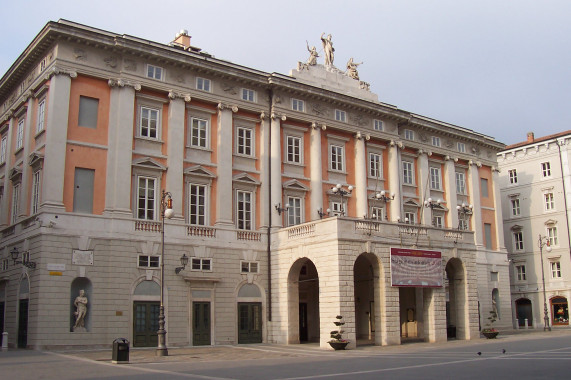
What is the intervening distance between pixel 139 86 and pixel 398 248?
1661 centimetres

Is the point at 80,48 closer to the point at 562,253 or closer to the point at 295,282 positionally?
the point at 295,282

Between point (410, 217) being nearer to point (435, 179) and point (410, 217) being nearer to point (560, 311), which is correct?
point (435, 179)

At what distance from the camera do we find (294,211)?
37.2 meters

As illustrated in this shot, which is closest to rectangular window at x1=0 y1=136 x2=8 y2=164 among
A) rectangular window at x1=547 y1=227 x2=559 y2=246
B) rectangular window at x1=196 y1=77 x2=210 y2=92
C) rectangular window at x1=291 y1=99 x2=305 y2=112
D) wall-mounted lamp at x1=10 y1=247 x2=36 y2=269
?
wall-mounted lamp at x1=10 y1=247 x2=36 y2=269

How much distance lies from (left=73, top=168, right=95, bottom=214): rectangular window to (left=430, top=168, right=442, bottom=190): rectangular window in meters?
26.3

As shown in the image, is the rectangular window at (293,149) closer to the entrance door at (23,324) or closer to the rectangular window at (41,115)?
the rectangular window at (41,115)

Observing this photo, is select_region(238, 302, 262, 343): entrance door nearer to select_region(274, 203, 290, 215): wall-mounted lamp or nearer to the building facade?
select_region(274, 203, 290, 215): wall-mounted lamp

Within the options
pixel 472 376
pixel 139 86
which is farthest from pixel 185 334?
pixel 472 376

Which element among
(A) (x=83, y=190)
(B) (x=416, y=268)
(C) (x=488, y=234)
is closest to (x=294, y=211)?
(B) (x=416, y=268)

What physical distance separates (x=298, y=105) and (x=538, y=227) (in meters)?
31.5

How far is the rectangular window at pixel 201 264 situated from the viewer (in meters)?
32.4

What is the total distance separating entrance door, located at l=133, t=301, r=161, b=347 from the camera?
2975 centimetres

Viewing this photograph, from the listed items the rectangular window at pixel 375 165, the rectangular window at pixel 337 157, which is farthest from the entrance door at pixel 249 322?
the rectangular window at pixel 375 165

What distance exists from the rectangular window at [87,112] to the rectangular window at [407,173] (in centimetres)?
2287
